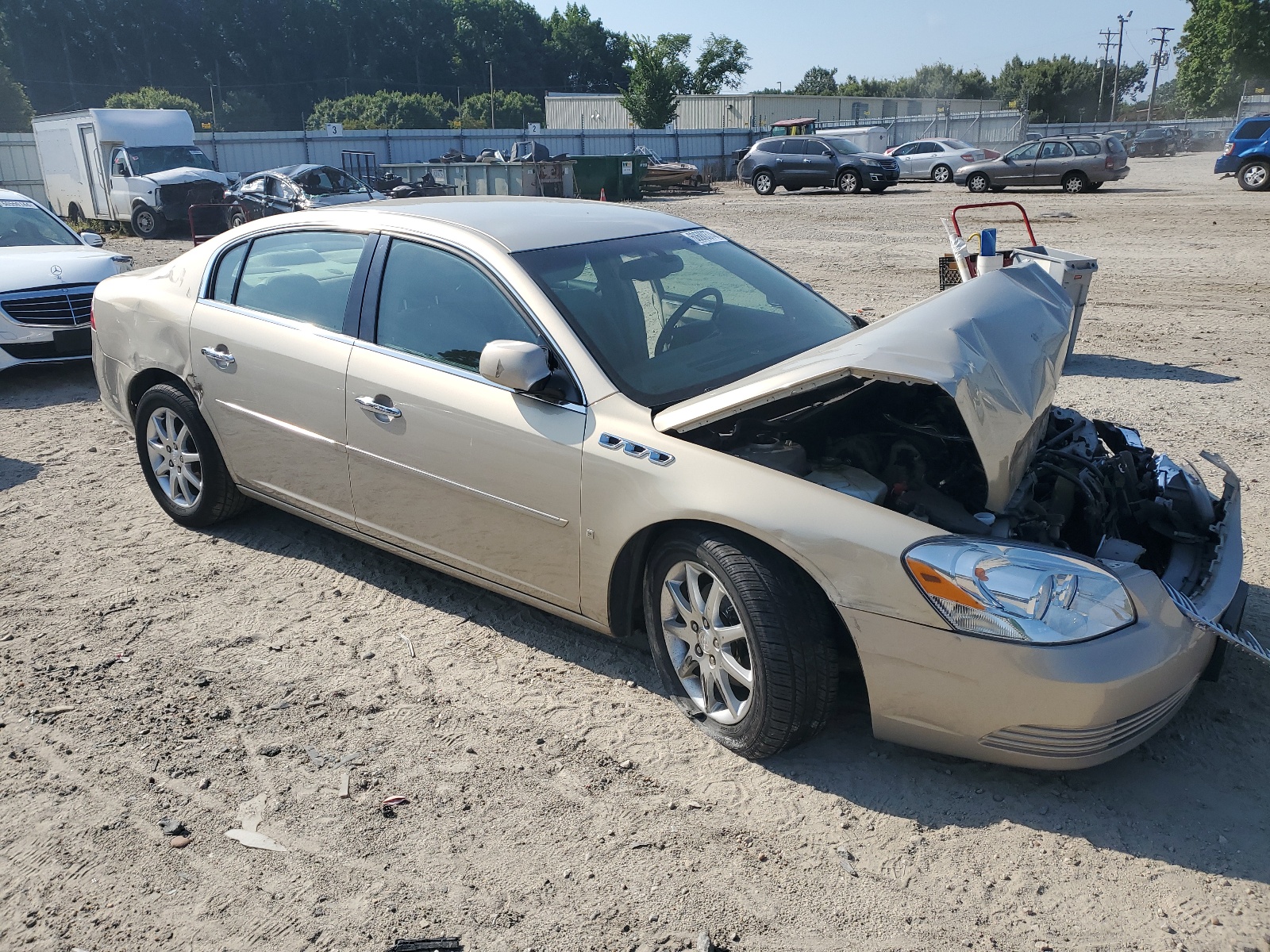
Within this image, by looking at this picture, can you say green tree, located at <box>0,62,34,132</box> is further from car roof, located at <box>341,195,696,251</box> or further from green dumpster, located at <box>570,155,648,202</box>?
car roof, located at <box>341,195,696,251</box>

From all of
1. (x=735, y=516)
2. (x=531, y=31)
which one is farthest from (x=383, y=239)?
(x=531, y=31)

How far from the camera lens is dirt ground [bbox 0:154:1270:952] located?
8.41 ft

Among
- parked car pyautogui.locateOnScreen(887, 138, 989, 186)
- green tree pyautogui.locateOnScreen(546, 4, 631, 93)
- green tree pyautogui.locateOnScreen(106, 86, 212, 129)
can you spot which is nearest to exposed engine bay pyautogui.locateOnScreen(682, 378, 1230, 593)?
A: parked car pyautogui.locateOnScreen(887, 138, 989, 186)

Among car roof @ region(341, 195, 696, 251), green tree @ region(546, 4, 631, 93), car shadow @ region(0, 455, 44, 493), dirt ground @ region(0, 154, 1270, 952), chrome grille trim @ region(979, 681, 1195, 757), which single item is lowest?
dirt ground @ region(0, 154, 1270, 952)

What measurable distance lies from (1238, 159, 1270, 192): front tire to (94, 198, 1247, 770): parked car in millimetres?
23734

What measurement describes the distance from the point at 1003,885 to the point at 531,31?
123459 millimetres

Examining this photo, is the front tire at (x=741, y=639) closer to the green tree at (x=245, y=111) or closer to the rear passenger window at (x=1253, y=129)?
the rear passenger window at (x=1253, y=129)

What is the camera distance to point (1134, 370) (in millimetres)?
7953

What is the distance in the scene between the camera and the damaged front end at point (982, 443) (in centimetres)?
298

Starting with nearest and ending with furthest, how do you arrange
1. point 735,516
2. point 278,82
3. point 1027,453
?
point 735,516 < point 1027,453 < point 278,82

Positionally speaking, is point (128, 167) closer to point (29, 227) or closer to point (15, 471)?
point (29, 227)

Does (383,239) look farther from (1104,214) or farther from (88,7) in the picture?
(88,7)

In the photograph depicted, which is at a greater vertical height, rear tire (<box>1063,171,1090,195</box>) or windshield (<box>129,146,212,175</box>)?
windshield (<box>129,146,212,175</box>)

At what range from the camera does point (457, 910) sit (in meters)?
2.61
